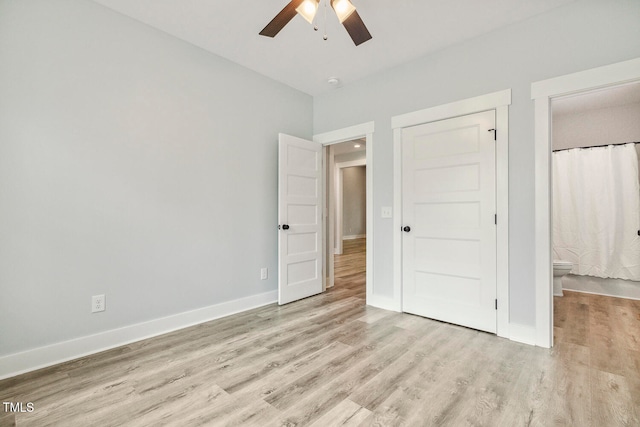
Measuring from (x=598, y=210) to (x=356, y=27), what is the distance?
13.5ft

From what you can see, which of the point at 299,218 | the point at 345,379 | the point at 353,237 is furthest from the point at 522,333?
the point at 353,237

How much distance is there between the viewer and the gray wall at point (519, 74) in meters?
2.21

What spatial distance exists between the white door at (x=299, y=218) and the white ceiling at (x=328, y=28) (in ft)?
3.06

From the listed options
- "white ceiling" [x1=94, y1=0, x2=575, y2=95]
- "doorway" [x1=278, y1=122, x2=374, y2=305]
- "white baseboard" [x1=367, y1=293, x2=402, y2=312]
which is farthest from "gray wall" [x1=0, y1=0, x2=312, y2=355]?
"white baseboard" [x1=367, y1=293, x2=402, y2=312]

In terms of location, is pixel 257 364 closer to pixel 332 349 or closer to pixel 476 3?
pixel 332 349

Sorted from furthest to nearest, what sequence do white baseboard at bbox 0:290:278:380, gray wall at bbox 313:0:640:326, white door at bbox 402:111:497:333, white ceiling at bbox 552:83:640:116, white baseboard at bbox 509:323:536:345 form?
white ceiling at bbox 552:83:640:116
white door at bbox 402:111:497:333
white baseboard at bbox 509:323:536:345
gray wall at bbox 313:0:640:326
white baseboard at bbox 0:290:278:380

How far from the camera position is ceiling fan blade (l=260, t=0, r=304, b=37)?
1.86 metres

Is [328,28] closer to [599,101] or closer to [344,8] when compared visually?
[344,8]

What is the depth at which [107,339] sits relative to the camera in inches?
93.4

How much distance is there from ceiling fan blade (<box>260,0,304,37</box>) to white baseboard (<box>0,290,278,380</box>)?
2546mm

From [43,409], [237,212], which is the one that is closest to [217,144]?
[237,212]

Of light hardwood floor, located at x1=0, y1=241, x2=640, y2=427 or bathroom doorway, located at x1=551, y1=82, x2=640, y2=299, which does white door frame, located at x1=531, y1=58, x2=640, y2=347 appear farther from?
bathroom doorway, located at x1=551, y1=82, x2=640, y2=299

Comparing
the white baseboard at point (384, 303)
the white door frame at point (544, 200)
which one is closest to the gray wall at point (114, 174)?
the white baseboard at point (384, 303)

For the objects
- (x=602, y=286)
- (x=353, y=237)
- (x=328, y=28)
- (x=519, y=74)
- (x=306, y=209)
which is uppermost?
(x=328, y=28)
